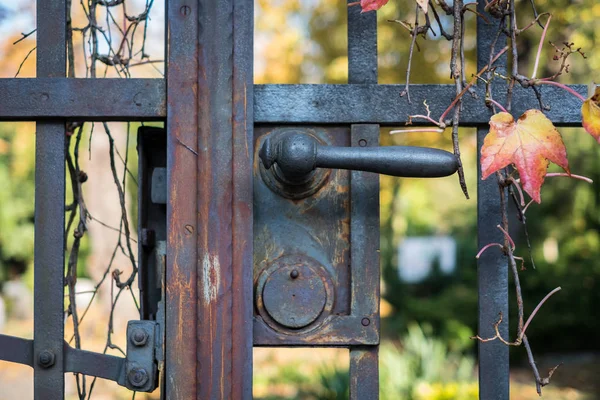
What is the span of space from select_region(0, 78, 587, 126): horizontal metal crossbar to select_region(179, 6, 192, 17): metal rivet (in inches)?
4.4

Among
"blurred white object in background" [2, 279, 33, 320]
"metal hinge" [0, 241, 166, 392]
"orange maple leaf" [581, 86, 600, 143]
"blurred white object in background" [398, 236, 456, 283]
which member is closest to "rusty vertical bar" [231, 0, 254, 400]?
"metal hinge" [0, 241, 166, 392]

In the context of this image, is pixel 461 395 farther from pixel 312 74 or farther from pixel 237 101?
pixel 312 74

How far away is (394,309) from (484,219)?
6.76 m

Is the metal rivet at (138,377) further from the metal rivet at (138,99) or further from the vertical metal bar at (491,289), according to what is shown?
the vertical metal bar at (491,289)

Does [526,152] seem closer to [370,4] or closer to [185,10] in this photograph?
[370,4]

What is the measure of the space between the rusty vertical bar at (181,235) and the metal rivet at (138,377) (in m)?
0.04

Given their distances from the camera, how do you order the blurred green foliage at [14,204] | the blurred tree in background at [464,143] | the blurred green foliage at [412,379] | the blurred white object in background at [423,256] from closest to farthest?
1. the blurred green foliage at [412,379]
2. the blurred tree in background at [464,143]
3. the blurred white object in background at [423,256]
4. the blurred green foliage at [14,204]

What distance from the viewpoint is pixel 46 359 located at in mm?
928

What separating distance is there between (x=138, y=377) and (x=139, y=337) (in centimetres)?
6

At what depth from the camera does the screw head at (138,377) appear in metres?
0.91

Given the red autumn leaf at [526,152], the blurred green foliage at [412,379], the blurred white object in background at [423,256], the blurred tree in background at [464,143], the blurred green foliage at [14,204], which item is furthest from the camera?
the blurred green foliage at [14,204]

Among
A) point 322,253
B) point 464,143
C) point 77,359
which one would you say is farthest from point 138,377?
point 464,143

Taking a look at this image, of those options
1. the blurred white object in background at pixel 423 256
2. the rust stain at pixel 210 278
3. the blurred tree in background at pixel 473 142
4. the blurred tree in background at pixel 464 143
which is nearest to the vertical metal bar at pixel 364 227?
the rust stain at pixel 210 278

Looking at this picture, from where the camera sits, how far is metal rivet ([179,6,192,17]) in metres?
A: 0.92
